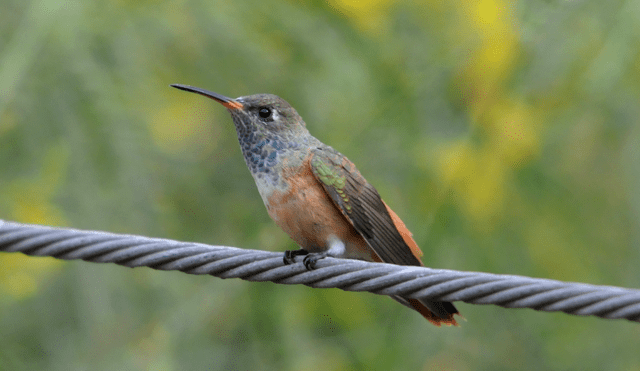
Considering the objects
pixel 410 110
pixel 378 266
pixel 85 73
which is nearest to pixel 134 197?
pixel 85 73

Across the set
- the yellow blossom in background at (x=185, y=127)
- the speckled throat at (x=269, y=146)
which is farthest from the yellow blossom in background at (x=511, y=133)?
the yellow blossom in background at (x=185, y=127)

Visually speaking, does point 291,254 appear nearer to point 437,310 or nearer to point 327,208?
point 327,208

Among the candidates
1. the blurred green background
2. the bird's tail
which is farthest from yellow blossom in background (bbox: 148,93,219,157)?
the bird's tail

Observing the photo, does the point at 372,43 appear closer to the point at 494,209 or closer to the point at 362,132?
the point at 362,132

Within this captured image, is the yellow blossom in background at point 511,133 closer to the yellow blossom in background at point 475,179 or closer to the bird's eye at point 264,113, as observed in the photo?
the yellow blossom in background at point 475,179

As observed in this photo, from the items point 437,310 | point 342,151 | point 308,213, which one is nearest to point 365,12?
point 342,151
